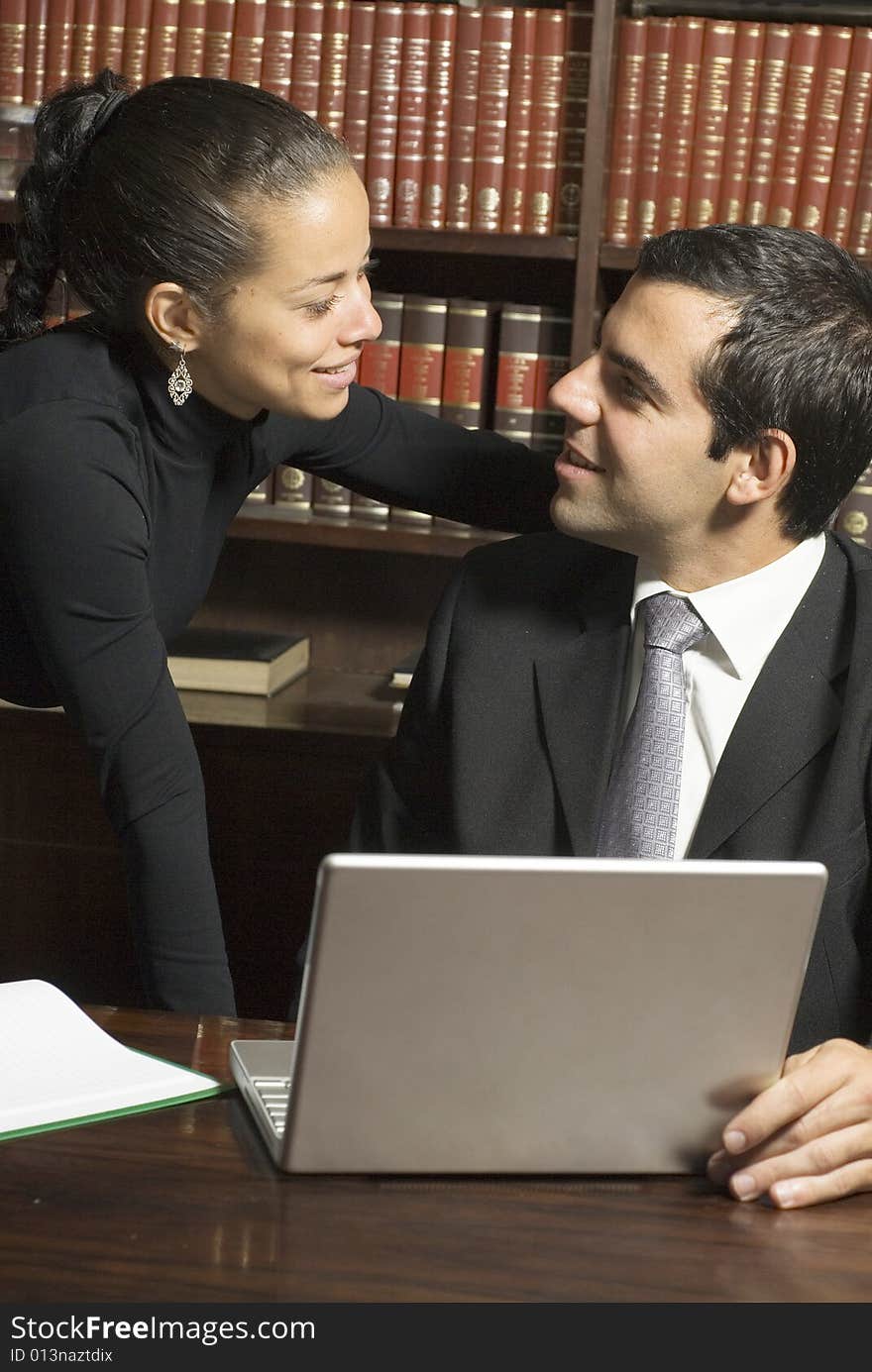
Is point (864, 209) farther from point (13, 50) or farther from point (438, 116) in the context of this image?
point (13, 50)

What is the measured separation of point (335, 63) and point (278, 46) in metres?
0.09

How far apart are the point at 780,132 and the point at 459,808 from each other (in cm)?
129

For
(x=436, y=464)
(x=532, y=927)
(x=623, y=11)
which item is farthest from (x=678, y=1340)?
(x=623, y=11)

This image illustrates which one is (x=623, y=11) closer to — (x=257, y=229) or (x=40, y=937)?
(x=257, y=229)

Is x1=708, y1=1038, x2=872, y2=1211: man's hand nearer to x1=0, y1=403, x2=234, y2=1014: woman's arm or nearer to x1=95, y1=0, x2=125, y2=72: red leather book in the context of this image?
x1=0, y1=403, x2=234, y2=1014: woman's arm

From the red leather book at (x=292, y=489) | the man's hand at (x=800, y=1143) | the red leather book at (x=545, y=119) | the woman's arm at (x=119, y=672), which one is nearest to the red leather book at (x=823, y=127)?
the red leather book at (x=545, y=119)

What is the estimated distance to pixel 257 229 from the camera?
1482 millimetres

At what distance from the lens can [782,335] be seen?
4.81 feet

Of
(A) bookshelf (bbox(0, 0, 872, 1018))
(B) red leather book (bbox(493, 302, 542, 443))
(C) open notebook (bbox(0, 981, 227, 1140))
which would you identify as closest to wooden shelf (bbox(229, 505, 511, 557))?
(A) bookshelf (bbox(0, 0, 872, 1018))

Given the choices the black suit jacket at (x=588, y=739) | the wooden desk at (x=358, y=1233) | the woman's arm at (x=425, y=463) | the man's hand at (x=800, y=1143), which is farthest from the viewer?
the woman's arm at (x=425, y=463)

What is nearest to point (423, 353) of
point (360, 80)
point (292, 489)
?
point (292, 489)

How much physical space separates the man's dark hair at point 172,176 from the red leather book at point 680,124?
90cm

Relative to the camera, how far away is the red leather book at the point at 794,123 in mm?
2266

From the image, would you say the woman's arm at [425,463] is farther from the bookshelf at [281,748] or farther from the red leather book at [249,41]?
the red leather book at [249,41]
